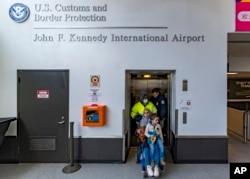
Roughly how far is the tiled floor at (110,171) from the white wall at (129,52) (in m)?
0.71

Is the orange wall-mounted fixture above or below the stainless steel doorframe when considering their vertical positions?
above

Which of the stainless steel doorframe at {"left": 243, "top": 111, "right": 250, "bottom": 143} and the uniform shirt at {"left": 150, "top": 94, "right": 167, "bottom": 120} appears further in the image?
the stainless steel doorframe at {"left": 243, "top": 111, "right": 250, "bottom": 143}

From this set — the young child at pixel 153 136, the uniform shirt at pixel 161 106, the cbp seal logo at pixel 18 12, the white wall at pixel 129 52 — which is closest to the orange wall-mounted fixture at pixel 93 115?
the white wall at pixel 129 52

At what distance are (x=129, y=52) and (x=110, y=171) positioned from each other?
2.27m

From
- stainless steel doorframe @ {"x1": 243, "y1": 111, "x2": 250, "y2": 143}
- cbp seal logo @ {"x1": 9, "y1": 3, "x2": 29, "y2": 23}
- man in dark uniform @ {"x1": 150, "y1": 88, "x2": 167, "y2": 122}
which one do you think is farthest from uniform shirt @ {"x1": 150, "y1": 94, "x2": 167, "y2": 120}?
cbp seal logo @ {"x1": 9, "y1": 3, "x2": 29, "y2": 23}

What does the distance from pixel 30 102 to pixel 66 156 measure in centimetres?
129

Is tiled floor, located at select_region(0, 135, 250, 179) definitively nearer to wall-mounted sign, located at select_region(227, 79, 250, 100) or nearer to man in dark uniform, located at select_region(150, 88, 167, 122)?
man in dark uniform, located at select_region(150, 88, 167, 122)

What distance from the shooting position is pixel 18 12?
419cm

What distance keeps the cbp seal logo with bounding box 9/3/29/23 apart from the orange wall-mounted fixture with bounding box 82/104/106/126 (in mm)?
2141

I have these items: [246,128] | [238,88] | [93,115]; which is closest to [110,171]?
[93,115]

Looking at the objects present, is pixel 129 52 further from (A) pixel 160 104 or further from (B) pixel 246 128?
(B) pixel 246 128

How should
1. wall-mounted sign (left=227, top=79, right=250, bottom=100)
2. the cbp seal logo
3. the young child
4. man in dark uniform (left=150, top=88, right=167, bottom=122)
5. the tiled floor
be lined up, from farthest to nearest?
wall-mounted sign (left=227, top=79, right=250, bottom=100), man in dark uniform (left=150, top=88, right=167, bottom=122), the cbp seal logo, the tiled floor, the young child

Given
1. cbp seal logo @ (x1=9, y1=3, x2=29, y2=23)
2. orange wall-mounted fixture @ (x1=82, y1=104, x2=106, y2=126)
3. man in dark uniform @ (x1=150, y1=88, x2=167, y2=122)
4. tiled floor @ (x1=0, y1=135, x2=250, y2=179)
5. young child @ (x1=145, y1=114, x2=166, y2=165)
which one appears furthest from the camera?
man in dark uniform @ (x1=150, y1=88, x2=167, y2=122)

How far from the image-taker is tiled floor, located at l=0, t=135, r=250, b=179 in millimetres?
3666
